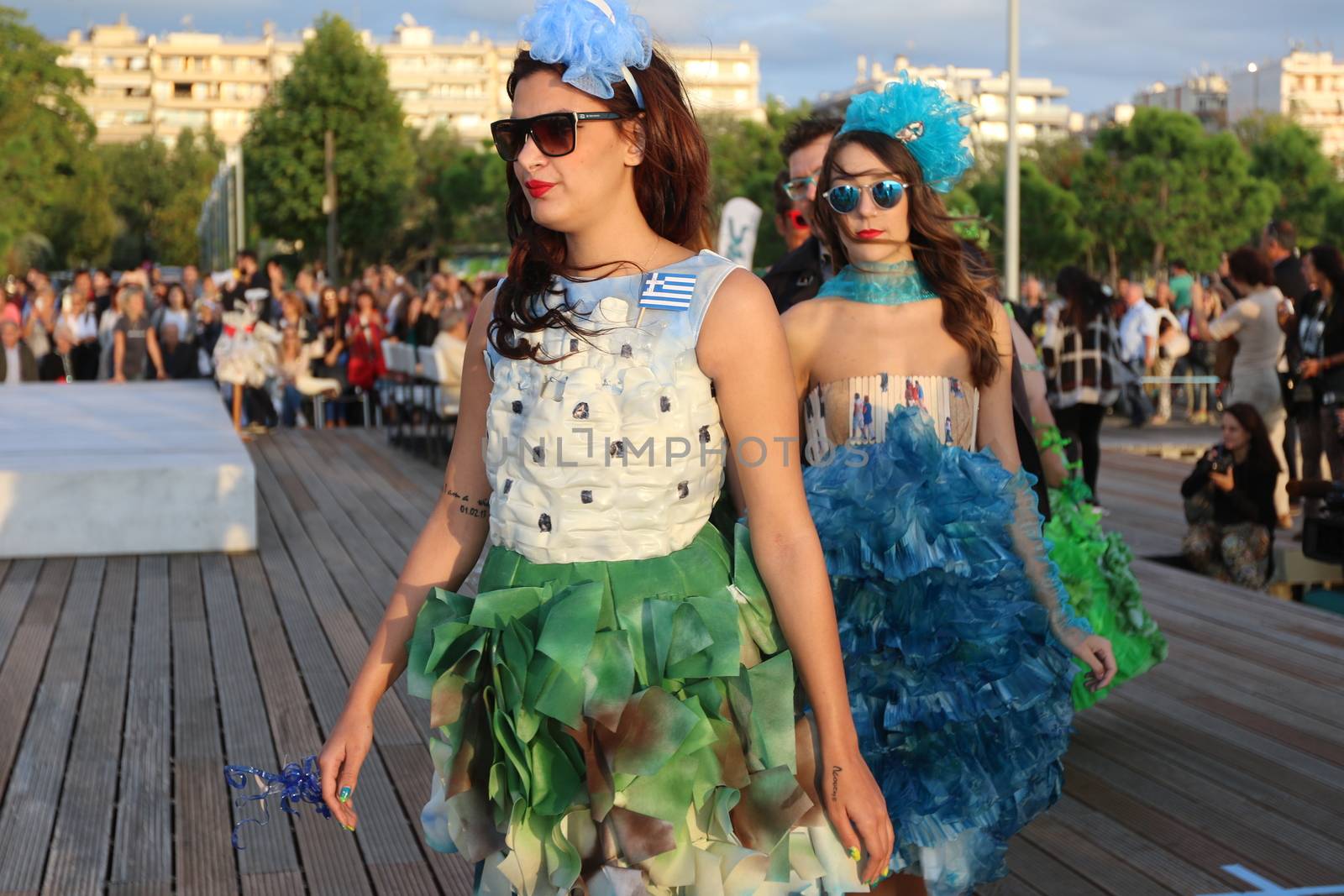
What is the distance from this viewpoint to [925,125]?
12.4ft

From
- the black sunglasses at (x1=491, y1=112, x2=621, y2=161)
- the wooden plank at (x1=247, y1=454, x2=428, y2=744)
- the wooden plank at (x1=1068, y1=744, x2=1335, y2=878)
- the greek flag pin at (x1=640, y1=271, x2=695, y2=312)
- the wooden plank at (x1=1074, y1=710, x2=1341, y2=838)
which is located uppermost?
the black sunglasses at (x1=491, y1=112, x2=621, y2=161)

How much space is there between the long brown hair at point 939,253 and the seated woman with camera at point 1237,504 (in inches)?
214

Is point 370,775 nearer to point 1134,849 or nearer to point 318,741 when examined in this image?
point 318,741

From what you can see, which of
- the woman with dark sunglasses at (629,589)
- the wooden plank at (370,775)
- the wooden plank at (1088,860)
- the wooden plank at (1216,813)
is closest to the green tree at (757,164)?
the wooden plank at (370,775)

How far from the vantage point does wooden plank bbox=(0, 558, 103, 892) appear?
421 centimetres

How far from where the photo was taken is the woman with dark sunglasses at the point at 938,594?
3137mm

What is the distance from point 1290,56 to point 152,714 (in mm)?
170898

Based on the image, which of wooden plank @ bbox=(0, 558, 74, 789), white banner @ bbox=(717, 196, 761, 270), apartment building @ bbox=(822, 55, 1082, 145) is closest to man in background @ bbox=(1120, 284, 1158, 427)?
white banner @ bbox=(717, 196, 761, 270)

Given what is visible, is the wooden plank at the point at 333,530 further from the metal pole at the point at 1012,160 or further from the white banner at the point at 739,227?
the metal pole at the point at 1012,160

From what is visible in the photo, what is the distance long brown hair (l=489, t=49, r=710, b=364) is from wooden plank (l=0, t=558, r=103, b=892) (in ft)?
8.24

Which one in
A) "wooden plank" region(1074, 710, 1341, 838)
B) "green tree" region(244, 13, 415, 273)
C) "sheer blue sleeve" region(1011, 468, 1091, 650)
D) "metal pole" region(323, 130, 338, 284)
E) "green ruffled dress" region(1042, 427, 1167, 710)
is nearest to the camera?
"sheer blue sleeve" region(1011, 468, 1091, 650)

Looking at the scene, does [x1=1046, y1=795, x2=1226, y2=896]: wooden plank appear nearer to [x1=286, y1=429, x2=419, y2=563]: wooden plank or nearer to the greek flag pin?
the greek flag pin

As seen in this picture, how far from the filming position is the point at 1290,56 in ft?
524

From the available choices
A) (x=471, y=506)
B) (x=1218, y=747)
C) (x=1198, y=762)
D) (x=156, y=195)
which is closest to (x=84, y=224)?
(x=156, y=195)
